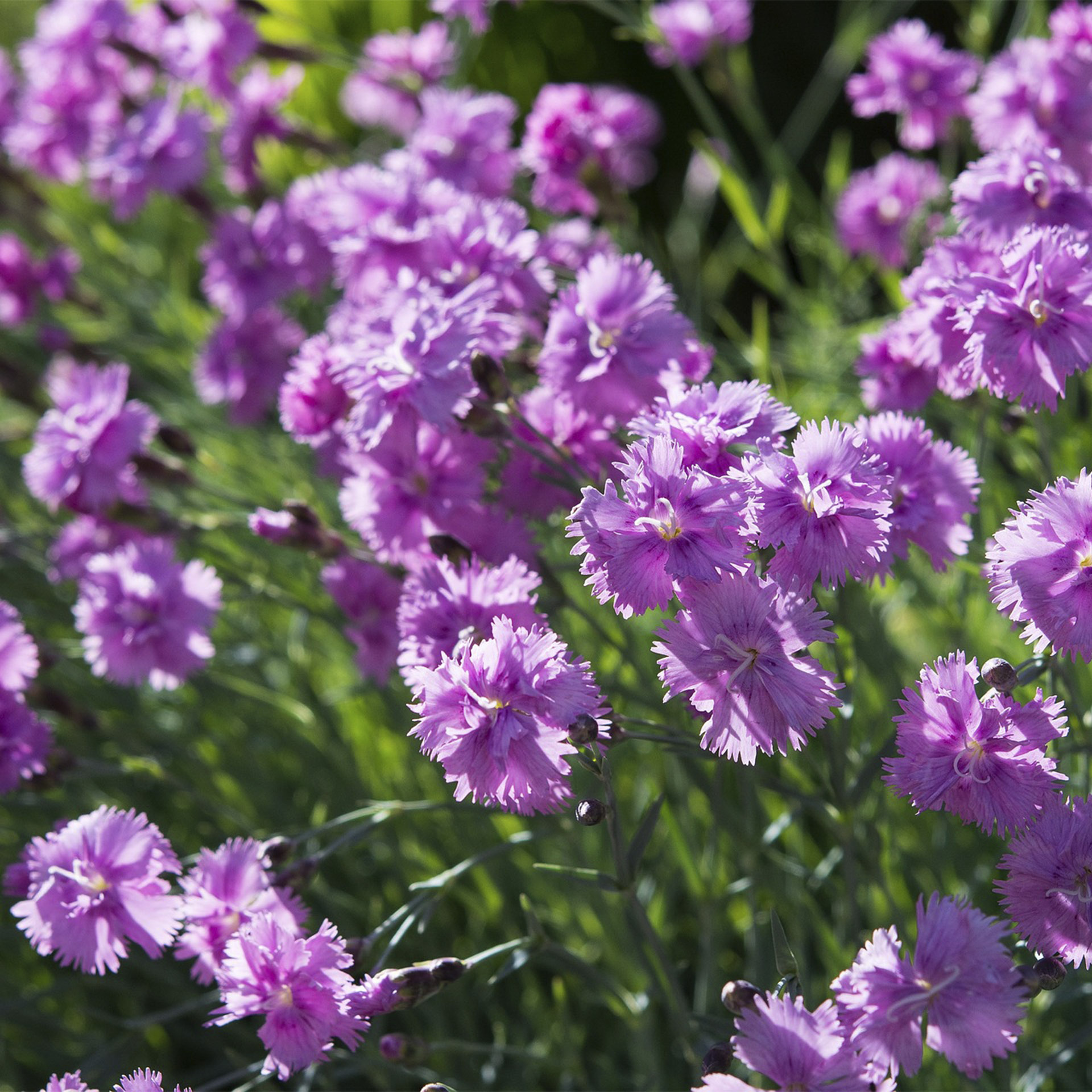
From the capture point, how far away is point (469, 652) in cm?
89

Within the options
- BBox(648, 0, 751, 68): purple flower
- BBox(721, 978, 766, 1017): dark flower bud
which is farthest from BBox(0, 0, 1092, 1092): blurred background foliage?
BBox(648, 0, 751, 68): purple flower

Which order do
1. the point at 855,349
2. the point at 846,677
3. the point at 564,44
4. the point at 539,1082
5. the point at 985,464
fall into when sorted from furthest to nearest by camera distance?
Result: the point at 564,44 → the point at 855,349 → the point at 539,1082 → the point at 985,464 → the point at 846,677

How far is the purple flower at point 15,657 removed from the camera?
Result: 121 centimetres

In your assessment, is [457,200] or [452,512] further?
[457,200]

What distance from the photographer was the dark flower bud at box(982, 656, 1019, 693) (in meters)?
0.87

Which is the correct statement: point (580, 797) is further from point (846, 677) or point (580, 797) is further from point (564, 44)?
point (564, 44)

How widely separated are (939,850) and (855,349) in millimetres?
771

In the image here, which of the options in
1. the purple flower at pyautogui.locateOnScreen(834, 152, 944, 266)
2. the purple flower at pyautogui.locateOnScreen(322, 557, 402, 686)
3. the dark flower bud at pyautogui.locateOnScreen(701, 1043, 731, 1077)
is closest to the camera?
the dark flower bud at pyautogui.locateOnScreen(701, 1043, 731, 1077)

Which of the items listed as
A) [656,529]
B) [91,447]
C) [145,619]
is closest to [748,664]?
[656,529]

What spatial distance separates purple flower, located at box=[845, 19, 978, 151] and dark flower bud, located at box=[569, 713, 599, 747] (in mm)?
1227

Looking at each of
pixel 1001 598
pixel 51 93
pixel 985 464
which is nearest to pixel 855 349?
pixel 985 464

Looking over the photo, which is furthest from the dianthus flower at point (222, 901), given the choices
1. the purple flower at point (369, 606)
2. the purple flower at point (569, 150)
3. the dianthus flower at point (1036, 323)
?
the purple flower at point (569, 150)

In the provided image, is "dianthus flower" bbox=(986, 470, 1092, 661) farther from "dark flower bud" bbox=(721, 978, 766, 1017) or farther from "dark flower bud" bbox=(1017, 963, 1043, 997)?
"dark flower bud" bbox=(721, 978, 766, 1017)

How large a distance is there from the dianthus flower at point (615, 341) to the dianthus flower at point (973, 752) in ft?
1.30
